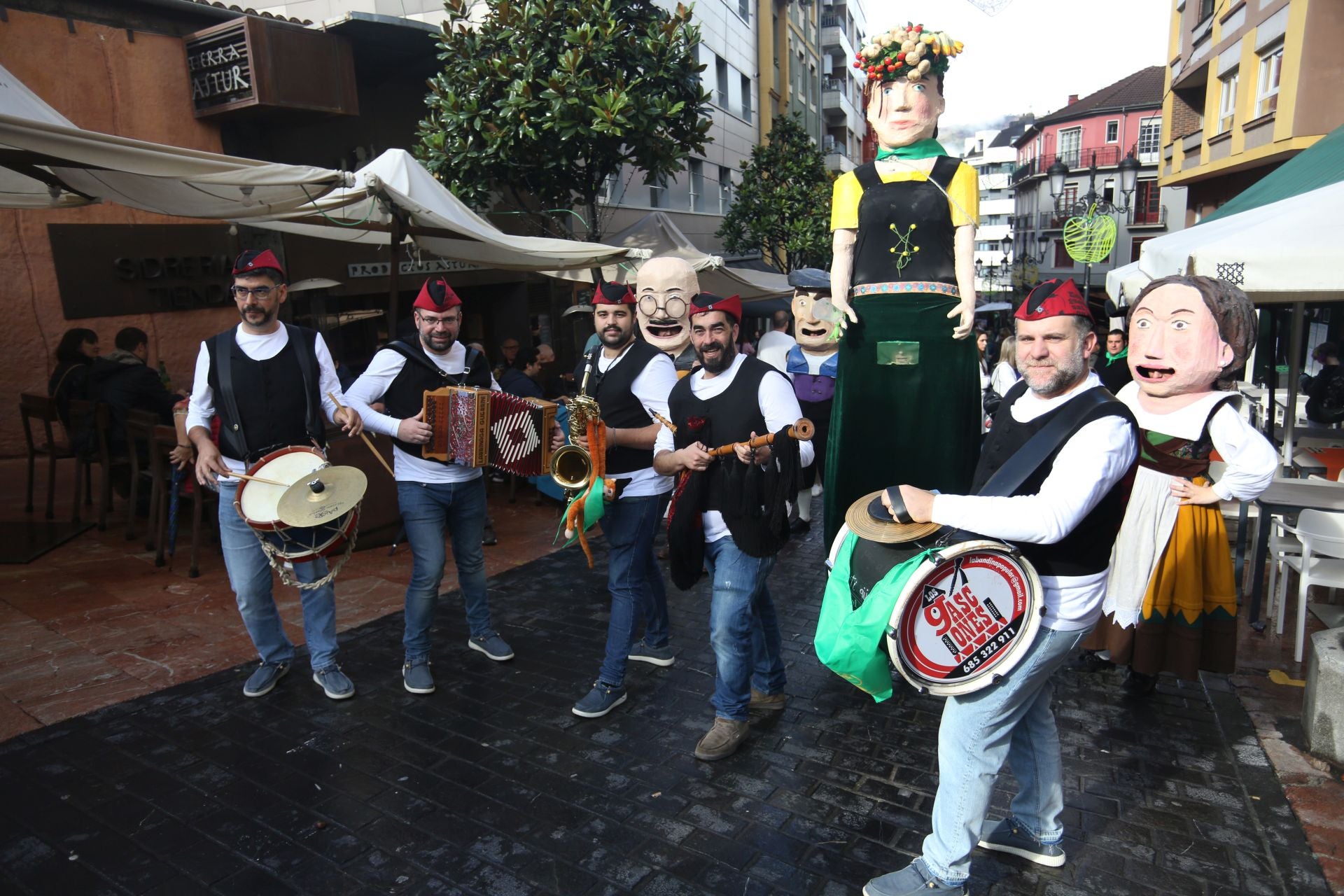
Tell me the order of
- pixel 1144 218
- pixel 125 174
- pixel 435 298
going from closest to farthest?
pixel 435 298
pixel 125 174
pixel 1144 218

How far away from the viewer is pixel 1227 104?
19.0 m

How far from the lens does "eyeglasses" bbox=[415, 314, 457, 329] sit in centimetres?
439

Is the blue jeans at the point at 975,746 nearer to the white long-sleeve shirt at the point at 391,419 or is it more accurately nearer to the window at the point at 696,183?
the white long-sleeve shirt at the point at 391,419

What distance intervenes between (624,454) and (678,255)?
5.51 m

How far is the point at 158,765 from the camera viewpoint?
3.69 metres

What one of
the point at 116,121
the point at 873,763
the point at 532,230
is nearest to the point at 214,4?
the point at 116,121

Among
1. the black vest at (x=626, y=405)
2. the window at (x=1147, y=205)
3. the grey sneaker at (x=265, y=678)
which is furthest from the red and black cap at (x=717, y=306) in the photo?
the window at (x=1147, y=205)

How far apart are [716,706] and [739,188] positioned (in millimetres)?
16951

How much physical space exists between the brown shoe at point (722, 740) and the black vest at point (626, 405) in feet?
4.29

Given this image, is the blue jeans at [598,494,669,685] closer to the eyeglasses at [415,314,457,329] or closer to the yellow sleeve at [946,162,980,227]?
the eyeglasses at [415,314,457,329]

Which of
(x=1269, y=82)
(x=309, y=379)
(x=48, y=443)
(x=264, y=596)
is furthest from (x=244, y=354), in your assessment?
(x=1269, y=82)

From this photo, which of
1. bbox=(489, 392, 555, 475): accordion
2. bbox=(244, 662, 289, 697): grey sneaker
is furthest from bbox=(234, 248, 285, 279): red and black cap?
bbox=(244, 662, 289, 697): grey sneaker

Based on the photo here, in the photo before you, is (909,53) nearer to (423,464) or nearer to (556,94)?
(423,464)

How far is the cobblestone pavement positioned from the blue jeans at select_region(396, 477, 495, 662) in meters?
0.35
